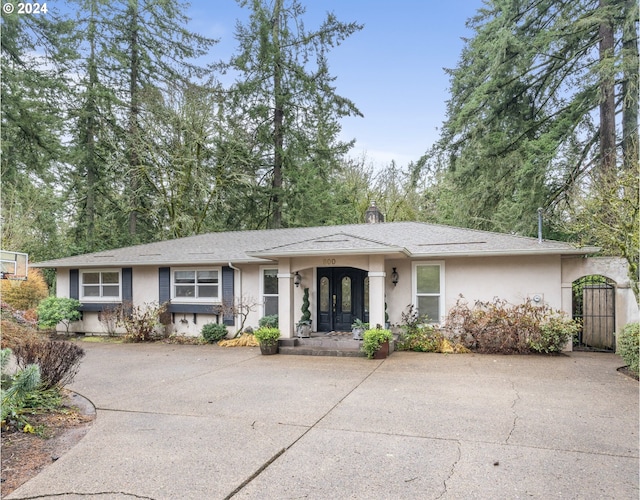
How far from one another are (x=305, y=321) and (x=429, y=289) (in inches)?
134

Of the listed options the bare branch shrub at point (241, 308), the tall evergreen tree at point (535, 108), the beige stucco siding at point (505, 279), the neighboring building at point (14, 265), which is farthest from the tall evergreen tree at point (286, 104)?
the neighboring building at point (14, 265)

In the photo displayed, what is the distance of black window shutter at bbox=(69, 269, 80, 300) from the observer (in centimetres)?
1407

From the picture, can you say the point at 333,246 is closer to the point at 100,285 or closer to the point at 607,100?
the point at 100,285

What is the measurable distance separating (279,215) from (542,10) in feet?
42.8

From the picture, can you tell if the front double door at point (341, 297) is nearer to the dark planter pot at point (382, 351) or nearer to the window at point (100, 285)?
the dark planter pot at point (382, 351)

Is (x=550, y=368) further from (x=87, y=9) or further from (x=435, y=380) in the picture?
(x=87, y=9)

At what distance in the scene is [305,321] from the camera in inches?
428

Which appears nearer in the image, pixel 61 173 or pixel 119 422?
pixel 119 422

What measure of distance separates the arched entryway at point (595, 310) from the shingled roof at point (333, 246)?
1.64 m

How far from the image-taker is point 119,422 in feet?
16.3

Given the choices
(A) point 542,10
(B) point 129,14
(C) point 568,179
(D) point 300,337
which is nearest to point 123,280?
(D) point 300,337

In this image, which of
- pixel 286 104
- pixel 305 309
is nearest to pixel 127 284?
pixel 305 309

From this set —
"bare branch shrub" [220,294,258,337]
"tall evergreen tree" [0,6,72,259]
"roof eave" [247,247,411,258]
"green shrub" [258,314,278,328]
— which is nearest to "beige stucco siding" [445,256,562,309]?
"roof eave" [247,247,411,258]

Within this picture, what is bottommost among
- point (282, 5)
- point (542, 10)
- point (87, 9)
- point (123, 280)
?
point (123, 280)
